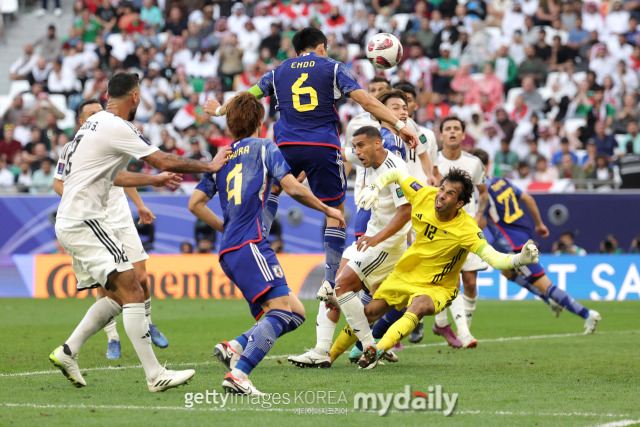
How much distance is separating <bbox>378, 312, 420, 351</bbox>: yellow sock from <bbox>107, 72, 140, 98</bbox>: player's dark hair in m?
2.76

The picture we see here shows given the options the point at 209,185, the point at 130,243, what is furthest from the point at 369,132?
the point at 130,243

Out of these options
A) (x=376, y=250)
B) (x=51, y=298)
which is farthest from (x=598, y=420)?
(x=51, y=298)

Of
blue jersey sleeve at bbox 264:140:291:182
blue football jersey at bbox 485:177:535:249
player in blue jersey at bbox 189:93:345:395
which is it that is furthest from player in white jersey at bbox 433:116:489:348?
blue jersey sleeve at bbox 264:140:291:182

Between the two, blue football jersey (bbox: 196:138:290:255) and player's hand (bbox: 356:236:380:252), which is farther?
player's hand (bbox: 356:236:380:252)

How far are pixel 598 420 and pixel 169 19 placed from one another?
22.9 metres

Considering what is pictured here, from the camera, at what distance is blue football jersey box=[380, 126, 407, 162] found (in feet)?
32.7

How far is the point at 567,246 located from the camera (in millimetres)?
18281

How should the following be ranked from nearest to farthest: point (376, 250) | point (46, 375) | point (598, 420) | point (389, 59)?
point (598, 420), point (46, 375), point (376, 250), point (389, 59)

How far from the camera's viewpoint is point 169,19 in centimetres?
2723

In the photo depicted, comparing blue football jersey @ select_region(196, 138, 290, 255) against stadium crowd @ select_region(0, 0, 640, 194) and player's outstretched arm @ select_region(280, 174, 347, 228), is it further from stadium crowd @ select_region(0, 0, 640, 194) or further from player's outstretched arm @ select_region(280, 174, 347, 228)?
stadium crowd @ select_region(0, 0, 640, 194)

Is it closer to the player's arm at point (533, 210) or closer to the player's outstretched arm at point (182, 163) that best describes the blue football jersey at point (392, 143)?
the player's outstretched arm at point (182, 163)

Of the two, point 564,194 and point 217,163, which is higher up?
point 217,163

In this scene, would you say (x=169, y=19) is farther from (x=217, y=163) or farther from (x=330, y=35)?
(x=217, y=163)

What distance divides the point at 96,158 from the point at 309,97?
248cm
